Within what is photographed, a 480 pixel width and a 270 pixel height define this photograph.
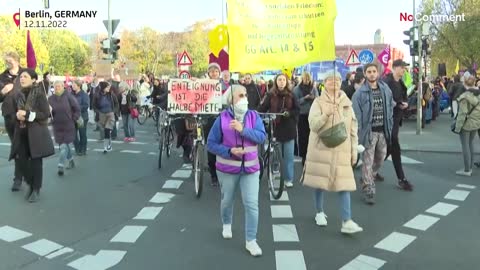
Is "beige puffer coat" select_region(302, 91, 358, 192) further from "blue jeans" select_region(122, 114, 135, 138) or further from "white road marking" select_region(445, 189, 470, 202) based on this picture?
"blue jeans" select_region(122, 114, 135, 138)

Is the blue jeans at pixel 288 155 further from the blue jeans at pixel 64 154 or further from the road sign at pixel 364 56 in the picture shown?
the road sign at pixel 364 56

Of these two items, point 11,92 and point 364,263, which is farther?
point 11,92

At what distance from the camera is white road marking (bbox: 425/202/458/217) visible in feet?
23.4

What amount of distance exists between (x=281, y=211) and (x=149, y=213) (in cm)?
168

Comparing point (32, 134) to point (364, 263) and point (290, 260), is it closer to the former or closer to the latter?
point (290, 260)

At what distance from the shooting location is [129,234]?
6133 mm

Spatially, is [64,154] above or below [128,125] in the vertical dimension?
below

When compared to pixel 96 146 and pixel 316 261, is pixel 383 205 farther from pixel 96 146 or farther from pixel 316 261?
pixel 96 146

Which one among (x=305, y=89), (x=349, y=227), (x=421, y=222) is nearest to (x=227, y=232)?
(x=349, y=227)

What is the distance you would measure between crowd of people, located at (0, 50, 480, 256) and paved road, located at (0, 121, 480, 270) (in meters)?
0.30

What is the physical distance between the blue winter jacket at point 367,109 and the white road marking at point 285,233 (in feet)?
6.40

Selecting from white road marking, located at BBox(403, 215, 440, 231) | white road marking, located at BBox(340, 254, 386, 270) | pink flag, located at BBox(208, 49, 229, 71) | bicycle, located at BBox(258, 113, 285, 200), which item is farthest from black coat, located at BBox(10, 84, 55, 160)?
white road marking, located at BBox(403, 215, 440, 231)

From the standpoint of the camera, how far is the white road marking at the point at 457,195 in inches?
316

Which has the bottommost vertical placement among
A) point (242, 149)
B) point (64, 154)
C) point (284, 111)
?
point (64, 154)
